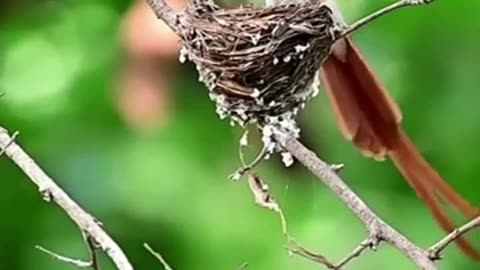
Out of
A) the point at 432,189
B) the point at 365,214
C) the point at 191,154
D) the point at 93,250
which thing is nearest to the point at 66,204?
A: the point at 93,250

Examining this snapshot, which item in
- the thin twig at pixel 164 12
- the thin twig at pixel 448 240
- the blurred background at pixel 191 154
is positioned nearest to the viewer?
the thin twig at pixel 448 240

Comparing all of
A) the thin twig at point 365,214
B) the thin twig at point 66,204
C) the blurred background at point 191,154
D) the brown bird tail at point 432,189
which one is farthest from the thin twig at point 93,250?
the blurred background at point 191,154

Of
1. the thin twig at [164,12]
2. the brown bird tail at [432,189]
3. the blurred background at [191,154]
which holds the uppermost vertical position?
the thin twig at [164,12]

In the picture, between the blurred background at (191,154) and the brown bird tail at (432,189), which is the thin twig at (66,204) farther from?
the blurred background at (191,154)

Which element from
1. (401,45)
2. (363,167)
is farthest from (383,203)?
(401,45)

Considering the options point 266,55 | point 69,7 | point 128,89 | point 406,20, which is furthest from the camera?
point 69,7

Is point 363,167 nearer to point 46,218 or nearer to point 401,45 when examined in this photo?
point 401,45
